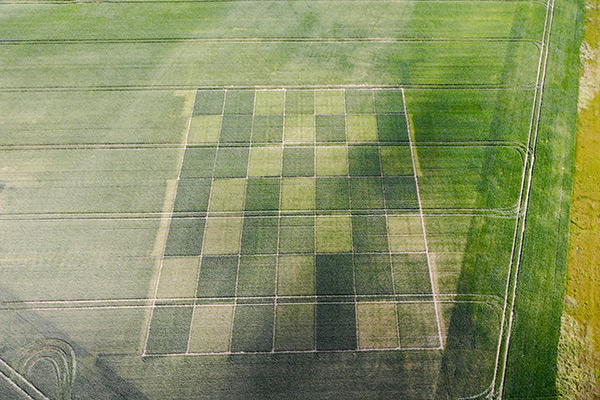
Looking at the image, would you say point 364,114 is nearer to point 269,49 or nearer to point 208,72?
point 269,49

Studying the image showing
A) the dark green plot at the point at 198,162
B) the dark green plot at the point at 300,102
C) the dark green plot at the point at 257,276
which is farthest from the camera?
the dark green plot at the point at 300,102

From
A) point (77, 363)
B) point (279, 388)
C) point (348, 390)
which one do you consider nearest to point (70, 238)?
point (77, 363)

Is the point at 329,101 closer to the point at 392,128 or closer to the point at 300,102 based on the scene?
the point at 300,102

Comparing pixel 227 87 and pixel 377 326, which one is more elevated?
pixel 227 87

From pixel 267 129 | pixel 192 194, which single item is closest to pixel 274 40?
pixel 267 129

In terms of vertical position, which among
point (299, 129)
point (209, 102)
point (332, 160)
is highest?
point (209, 102)

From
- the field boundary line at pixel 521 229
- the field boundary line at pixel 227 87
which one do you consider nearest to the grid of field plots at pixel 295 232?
the field boundary line at pixel 227 87

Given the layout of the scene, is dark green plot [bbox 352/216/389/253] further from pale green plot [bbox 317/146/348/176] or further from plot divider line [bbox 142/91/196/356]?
plot divider line [bbox 142/91/196/356]

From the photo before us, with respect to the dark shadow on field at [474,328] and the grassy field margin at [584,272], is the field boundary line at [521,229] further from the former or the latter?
the grassy field margin at [584,272]
